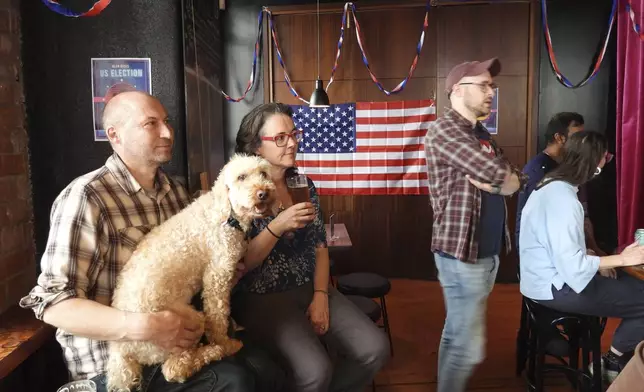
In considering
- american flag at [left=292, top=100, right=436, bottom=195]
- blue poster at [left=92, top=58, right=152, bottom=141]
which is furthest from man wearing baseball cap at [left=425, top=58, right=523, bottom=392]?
american flag at [left=292, top=100, right=436, bottom=195]

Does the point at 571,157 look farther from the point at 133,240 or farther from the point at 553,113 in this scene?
the point at 553,113

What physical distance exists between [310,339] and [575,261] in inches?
51.2

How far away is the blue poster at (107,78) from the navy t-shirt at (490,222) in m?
1.59

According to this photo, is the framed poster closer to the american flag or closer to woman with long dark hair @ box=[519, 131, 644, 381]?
the american flag

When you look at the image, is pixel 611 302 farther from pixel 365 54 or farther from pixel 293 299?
pixel 365 54

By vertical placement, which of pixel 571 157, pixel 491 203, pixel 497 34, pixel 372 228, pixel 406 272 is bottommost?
pixel 406 272

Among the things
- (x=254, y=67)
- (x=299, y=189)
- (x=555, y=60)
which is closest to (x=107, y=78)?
(x=299, y=189)

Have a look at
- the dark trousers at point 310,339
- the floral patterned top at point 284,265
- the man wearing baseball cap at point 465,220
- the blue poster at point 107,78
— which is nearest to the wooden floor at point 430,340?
the man wearing baseball cap at point 465,220

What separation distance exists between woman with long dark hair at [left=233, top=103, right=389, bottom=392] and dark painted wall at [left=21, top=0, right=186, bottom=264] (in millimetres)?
605

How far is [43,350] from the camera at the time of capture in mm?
1707

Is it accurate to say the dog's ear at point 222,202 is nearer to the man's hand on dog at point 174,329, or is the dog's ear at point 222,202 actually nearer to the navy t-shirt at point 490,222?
the man's hand on dog at point 174,329

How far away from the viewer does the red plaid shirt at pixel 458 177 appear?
1.85 metres

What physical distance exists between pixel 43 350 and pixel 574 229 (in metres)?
2.35

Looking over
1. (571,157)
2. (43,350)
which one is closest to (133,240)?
(43,350)
